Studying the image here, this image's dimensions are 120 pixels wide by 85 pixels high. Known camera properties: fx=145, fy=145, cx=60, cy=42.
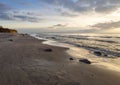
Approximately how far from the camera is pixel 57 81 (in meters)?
5.56

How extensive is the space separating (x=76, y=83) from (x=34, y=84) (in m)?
1.58

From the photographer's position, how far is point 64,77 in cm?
606

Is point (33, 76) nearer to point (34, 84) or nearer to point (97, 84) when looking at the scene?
point (34, 84)

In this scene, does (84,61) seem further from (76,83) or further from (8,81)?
(8,81)

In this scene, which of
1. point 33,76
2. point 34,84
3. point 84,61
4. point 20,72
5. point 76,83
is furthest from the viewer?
point 84,61

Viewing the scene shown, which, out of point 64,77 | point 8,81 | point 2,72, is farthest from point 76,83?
point 2,72

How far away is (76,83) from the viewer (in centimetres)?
553

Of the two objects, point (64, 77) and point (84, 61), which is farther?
point (84, 61)

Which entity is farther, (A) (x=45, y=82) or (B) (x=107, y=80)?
(B) (x=107, y=80)

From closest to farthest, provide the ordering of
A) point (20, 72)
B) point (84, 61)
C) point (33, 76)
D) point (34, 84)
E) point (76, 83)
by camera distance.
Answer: point (34, 84) < point (76, 83) < point (33, 76) < point (20, 72) < point (84, 61)

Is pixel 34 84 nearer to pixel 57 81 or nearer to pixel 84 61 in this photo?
pixel 57 81

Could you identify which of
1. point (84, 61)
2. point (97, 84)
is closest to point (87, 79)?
point (97, 84)

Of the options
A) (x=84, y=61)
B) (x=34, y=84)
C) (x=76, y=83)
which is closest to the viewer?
(x=34, y=84)

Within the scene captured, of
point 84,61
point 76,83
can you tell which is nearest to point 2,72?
point 76,83
